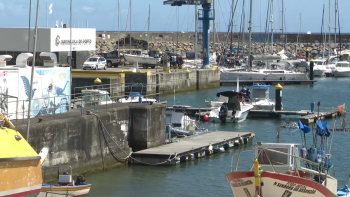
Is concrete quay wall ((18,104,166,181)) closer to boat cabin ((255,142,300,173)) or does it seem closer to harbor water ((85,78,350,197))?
harbor water ((85,78,350,197))

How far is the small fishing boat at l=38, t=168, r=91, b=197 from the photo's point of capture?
20719 millimetres

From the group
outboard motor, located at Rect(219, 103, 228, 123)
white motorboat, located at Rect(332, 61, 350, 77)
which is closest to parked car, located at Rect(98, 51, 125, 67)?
outboard motor, located at Rect(219, 103, 228, 123)

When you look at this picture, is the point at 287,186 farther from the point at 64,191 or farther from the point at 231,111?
the point at 231,111

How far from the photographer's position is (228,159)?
97.1 feet

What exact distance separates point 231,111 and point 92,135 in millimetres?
17888

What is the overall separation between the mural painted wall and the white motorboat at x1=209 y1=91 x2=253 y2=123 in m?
15.7

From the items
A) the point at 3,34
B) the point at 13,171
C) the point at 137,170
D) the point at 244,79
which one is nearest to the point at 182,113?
the point at 137,170

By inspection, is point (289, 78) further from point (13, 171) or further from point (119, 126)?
point (13, 171)

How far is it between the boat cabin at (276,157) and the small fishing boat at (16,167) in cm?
675

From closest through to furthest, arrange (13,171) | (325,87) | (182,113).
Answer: (13,171), (182,113), (325,87)

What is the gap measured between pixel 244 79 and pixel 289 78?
16.5 feet

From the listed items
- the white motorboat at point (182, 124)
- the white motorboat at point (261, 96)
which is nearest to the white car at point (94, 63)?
the white motorboat at point (261, 96)

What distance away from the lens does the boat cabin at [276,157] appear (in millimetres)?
20484

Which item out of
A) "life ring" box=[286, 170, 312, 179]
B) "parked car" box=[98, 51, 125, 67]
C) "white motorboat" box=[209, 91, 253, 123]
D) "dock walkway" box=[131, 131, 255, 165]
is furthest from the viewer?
"parked car" box=[98, 51, 125, 67]
